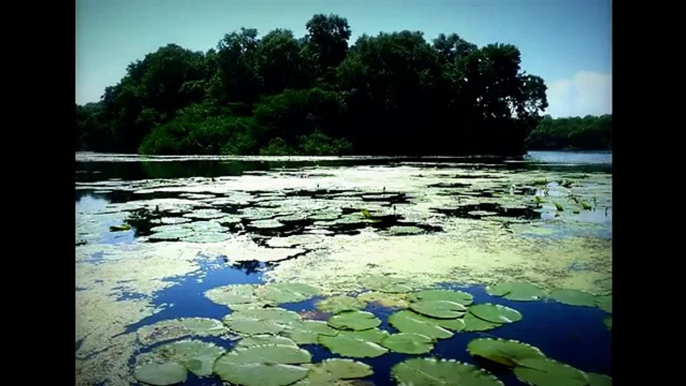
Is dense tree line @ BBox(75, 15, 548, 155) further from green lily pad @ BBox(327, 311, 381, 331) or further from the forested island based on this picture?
green lily pad @ BBox(327, 311, 381, 331)

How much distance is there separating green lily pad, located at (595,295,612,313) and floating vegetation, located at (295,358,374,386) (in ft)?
3.01

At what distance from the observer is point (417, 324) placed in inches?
53.1

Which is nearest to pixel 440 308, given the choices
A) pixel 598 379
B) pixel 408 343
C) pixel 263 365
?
pixel 408 343

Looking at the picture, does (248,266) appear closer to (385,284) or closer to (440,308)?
(385,284)

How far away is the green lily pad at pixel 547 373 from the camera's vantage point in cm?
105

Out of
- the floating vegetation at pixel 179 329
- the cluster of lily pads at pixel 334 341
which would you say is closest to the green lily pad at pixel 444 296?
the cluster of lily pads at pixel 334 341

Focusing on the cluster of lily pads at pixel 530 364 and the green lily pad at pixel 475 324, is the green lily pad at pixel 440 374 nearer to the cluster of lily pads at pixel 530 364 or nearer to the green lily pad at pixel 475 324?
the cluster of lily pads at pixel 530 364

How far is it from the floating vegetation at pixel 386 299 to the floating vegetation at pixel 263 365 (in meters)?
0.43

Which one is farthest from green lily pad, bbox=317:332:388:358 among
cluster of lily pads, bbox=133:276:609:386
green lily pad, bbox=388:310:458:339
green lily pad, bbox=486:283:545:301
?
green lily pad, bbox=486:283:545:301

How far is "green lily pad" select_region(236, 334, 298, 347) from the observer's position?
1212 millimetres

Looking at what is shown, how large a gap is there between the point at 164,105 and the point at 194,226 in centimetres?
1785
